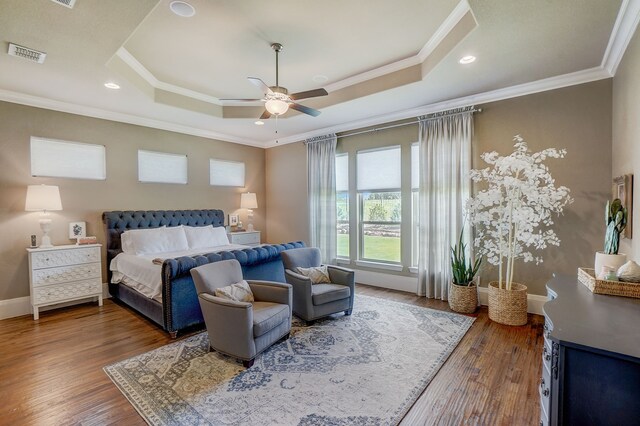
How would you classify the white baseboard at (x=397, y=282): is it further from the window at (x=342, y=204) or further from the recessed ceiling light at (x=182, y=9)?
the recessed ceiling light at (x=182, y=9)

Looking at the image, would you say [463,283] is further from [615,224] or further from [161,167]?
[161,167]

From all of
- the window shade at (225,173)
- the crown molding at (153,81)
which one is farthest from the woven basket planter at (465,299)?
the window shade at (225,173)

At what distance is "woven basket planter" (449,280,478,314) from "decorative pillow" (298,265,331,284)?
182 cm

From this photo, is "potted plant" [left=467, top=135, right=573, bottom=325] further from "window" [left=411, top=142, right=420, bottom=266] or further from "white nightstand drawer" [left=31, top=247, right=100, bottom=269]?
"white nightstand drawer" [left=31, top=247, right=100, bottom=269]

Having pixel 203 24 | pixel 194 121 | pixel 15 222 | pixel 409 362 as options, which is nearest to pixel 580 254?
pixel 409 362

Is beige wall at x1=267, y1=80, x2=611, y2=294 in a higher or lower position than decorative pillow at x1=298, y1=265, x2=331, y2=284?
higher

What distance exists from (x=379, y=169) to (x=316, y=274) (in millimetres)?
2503

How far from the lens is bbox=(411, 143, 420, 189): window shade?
16.5ft

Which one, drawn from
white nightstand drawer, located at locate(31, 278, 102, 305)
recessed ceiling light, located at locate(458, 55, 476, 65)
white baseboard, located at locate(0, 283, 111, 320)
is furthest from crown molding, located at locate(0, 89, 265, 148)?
recessed ceiling light, located at locate(458, 55, 476, 65)

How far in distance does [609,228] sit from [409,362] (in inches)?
78.6

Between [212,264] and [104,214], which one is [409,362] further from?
[104,214]

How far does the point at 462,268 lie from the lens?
4.19 metres

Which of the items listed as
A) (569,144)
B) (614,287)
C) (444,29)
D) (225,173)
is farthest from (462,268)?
(225,173)

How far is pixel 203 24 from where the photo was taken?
2.97 m
